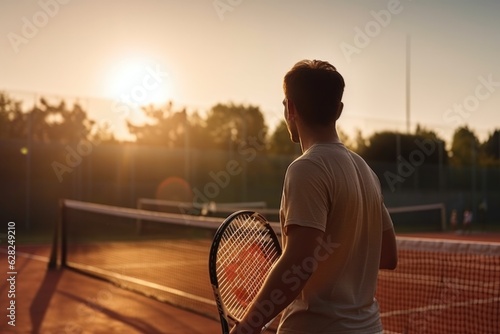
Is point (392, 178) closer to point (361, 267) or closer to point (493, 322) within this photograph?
point (493, 322)

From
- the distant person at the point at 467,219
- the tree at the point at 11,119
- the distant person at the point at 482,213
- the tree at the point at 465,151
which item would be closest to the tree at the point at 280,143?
the distant person at the point at 467,219

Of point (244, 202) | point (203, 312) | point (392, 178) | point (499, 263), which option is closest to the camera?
point (203, 312)

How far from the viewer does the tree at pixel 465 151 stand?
3147 centimetres

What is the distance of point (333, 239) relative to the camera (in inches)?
74.3

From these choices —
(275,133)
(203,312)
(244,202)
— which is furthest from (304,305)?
(275,133)

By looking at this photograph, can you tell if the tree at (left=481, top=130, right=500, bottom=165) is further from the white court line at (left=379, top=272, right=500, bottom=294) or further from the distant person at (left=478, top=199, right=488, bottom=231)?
the white court line at (left=379, top=272, right=500, bottom=294)

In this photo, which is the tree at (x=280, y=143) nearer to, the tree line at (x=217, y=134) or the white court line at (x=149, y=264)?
the tree line at (x=217, y=134)

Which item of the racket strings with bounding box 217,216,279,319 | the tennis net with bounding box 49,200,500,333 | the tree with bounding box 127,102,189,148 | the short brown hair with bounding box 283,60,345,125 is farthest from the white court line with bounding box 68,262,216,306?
the tree with bounding box 127,102,189,148

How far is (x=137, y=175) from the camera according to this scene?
21.9m

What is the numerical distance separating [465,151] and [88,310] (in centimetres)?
2689

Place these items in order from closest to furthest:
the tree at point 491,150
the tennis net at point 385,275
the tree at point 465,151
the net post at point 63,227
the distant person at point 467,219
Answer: the tennis net at point 385,275 < the net post at point 63,227 < the distant person at point 467,219 < the tree at point 465,151 < the tree at point 491,150

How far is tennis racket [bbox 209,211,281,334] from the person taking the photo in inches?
93.4

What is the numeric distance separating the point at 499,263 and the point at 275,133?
13.8m

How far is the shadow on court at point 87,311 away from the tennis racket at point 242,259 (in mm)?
4301
